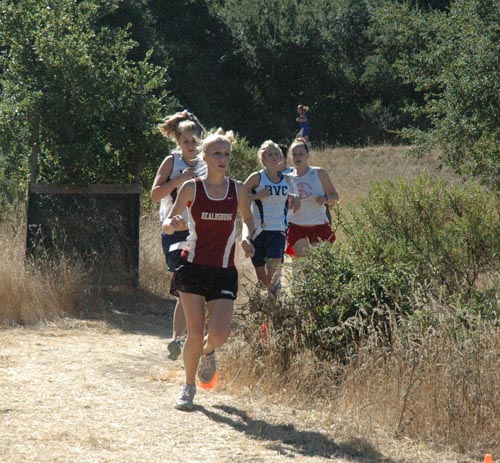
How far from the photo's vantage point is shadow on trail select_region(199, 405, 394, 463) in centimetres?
491

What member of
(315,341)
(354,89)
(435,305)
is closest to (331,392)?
(315,341)

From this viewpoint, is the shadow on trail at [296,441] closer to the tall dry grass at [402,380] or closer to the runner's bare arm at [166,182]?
the tall dry grass at [402,380]

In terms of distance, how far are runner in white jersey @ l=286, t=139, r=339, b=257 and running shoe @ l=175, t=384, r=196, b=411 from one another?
3072 millimetres

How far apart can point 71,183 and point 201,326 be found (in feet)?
14.7

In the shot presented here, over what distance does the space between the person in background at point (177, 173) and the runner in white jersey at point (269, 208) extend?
42.4 inches

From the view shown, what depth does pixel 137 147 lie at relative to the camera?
32.5 ft

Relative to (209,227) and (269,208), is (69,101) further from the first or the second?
(209,227)

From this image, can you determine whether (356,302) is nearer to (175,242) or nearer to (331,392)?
(331,392)

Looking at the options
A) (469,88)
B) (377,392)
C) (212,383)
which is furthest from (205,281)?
(469,88)

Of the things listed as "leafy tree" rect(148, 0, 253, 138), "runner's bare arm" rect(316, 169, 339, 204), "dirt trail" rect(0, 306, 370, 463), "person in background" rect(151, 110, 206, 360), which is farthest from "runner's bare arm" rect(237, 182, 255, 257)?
"leafy tree" rect(148, 0, 253, 138)

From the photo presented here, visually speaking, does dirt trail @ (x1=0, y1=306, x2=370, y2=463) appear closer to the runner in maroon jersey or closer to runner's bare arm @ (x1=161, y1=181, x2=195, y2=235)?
the runner in maroon jersey

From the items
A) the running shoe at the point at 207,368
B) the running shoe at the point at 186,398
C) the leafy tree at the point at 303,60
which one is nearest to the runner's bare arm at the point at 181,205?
the running shoe at the point at 207,368

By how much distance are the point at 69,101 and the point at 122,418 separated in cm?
505

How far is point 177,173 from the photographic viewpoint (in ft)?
22.6
